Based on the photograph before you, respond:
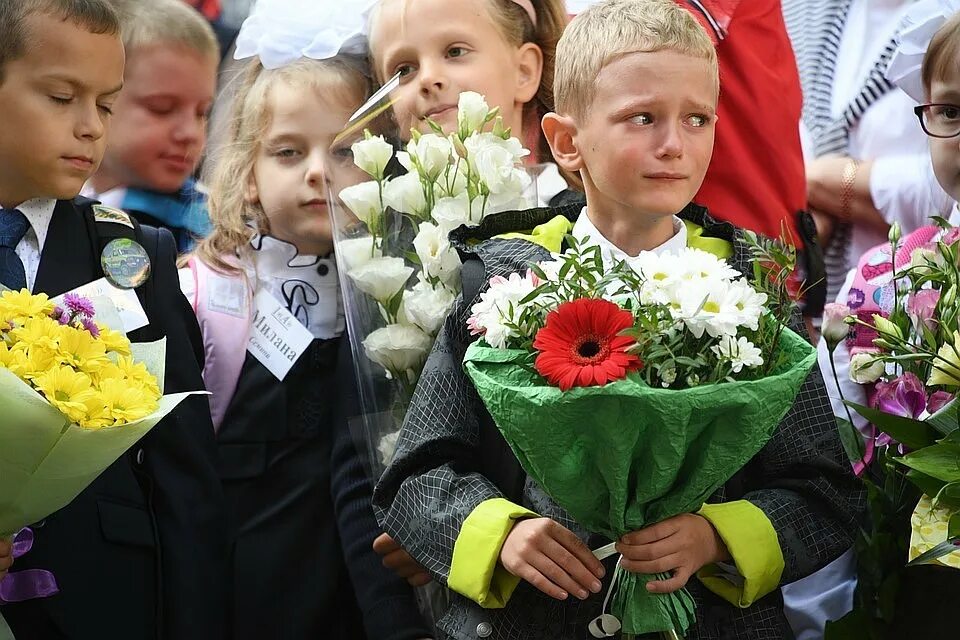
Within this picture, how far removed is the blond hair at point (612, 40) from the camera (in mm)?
1884

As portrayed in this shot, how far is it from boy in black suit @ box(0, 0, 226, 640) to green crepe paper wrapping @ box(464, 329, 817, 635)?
2.68 ft

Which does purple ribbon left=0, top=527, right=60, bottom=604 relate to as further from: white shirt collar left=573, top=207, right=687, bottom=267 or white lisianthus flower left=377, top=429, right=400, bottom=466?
white shirt collar left=573, top=207, right=687, bottom=267

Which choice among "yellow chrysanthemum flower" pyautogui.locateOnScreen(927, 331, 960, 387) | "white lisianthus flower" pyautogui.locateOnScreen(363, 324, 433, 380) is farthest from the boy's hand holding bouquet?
"white lisianthus flower" pyautogui.locateOnScreen(363, 324, 433, 380)

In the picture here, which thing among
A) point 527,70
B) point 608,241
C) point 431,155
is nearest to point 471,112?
point 431,155

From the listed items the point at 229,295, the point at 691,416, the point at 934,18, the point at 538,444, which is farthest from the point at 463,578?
the point at 934,18

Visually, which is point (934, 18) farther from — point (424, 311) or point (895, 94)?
point (424, 311)

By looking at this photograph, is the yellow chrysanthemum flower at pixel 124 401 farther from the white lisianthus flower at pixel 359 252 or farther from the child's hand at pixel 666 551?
the child's hand at pixel 666 551

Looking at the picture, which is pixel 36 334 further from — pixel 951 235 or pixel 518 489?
pixel 951 235

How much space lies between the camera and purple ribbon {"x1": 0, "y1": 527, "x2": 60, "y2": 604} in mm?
1948

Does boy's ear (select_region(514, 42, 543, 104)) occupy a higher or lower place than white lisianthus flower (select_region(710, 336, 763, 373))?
lower

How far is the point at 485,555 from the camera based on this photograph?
1.72m

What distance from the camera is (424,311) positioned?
2010mm

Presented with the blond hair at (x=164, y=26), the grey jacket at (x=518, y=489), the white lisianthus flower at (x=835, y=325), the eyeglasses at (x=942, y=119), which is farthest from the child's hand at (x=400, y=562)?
the blond hair at (x=164, y=26)

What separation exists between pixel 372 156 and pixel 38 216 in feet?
1.96
